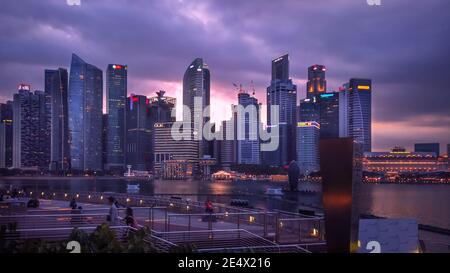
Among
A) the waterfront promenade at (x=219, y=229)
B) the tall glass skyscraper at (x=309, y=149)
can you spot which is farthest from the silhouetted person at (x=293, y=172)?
the waterfront promenade at (x=219, y=229)

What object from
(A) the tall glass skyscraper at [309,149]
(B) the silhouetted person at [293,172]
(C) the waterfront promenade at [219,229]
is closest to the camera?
(C) the waterfront promenade at [219,229]

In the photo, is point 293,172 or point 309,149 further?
point 293,172

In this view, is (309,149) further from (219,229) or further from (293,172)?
(219,229)

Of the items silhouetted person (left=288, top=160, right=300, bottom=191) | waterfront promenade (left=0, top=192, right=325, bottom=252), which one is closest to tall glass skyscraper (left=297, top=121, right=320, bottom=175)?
silhouetted person (left=288, top=160, right=300, bottom=191)

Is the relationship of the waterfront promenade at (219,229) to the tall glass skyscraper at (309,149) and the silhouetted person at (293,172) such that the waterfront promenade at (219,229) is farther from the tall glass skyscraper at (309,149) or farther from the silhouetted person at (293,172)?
the silhouetted person at (293,172)

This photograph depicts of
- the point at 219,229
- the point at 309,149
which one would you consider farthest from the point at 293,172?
the point at 219,229

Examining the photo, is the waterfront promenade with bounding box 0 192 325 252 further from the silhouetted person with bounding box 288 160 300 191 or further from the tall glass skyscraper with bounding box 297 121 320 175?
the silhouetted person with bounding box 288 160 300 191

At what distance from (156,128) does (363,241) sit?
57436mm

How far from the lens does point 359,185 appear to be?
13.9 feet

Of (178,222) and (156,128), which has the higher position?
(156,128)

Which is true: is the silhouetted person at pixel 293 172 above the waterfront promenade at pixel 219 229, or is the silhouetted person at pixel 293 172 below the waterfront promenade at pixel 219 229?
below
